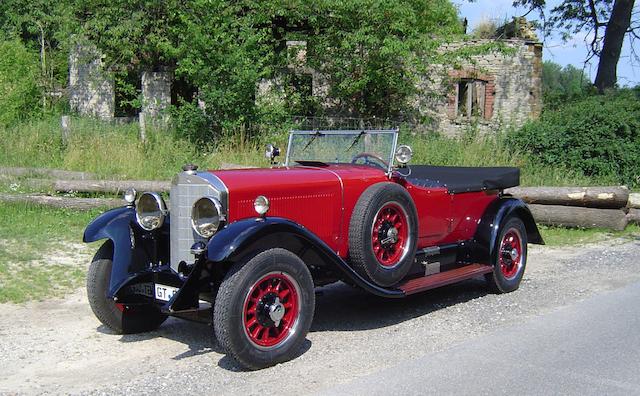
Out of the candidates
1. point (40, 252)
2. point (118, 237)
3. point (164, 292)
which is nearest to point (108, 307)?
point (118, 237)

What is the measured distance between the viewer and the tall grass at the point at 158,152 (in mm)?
14977

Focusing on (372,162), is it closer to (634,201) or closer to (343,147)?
(343,147)

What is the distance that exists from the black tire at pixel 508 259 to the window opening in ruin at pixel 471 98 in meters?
14.6

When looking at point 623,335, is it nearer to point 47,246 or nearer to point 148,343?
point 148,343

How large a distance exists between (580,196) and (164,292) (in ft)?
29.8

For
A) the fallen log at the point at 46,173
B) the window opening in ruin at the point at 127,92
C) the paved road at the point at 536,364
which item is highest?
the window opening in ruin at the point at 127,92

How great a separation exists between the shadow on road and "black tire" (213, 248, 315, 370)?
243 mm

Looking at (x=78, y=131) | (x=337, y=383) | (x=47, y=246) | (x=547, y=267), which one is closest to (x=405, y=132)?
(x=78, y=131)

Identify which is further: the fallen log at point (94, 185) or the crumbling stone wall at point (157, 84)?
the crumbling stone wall at point (157, 84)

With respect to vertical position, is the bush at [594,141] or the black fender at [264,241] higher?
the bush at [594,141]

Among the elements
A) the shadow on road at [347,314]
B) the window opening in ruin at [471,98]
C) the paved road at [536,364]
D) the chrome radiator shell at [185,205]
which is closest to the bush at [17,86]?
the window opening in ruin at [471,98]

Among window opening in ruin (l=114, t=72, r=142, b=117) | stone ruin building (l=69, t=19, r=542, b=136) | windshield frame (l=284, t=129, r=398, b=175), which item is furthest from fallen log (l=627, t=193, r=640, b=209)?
window opening in ruin (l=114, t=72, r=142, b=117)

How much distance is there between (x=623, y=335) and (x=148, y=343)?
4.10 m

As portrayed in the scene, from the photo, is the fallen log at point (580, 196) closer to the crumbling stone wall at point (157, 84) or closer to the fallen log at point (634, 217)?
the fallen log at point (634, 217)
